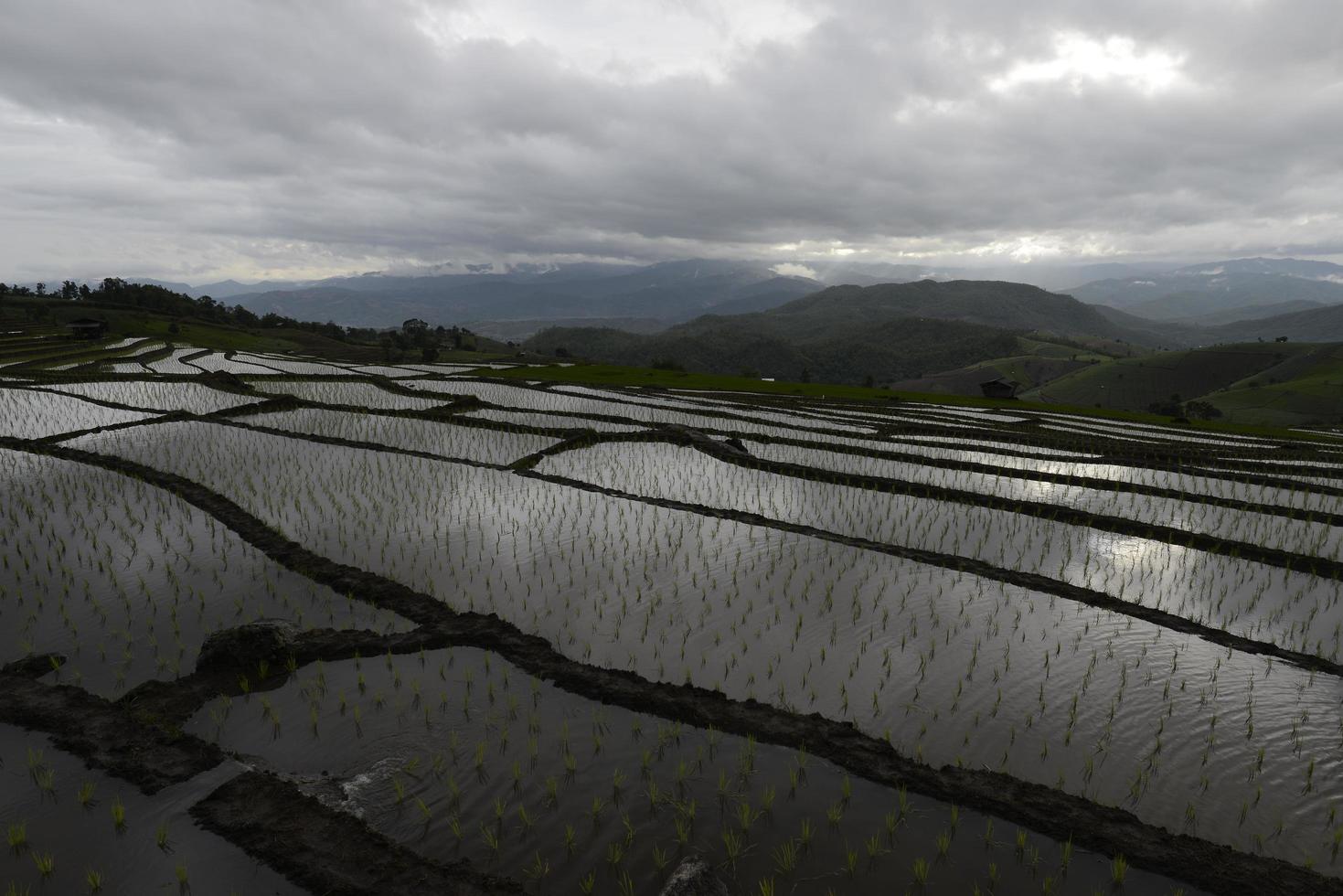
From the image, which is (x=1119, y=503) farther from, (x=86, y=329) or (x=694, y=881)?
(x=86, y=329)

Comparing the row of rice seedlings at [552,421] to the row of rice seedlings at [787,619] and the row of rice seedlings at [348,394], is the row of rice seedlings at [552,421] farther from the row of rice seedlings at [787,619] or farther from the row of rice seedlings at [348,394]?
the row of rice seedlings at [787,619]

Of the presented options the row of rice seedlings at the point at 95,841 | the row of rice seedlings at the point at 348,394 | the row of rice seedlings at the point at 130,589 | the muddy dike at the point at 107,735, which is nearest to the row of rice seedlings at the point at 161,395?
the row of rice seedlings at the point at 348,394

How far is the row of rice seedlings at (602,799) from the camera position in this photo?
140 inches

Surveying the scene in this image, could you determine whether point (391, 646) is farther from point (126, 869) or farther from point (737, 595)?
point (737, 595)

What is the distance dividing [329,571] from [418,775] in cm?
391

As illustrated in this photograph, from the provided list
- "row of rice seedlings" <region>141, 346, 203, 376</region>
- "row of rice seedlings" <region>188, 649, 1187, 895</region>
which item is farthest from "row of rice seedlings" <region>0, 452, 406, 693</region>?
"row of rice seedlings" <region>141, 346, 203, 376</region>

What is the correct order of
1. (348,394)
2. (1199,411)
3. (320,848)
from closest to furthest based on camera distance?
(320,848), (348,394), (1199,411)

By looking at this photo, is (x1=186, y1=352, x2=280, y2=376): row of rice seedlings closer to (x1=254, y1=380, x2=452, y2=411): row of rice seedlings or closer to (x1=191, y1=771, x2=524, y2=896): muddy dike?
(x1=254, y1=380, x2=452, y2=411): row of rice seedlings

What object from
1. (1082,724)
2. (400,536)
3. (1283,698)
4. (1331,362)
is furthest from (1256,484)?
(1331,362)

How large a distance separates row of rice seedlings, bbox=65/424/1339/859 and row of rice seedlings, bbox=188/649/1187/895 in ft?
2.25

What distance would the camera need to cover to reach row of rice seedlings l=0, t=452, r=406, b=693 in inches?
220

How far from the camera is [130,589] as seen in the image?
263 inches

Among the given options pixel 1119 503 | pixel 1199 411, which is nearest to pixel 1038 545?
pixel 1119 503

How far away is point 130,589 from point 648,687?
18.9ft
